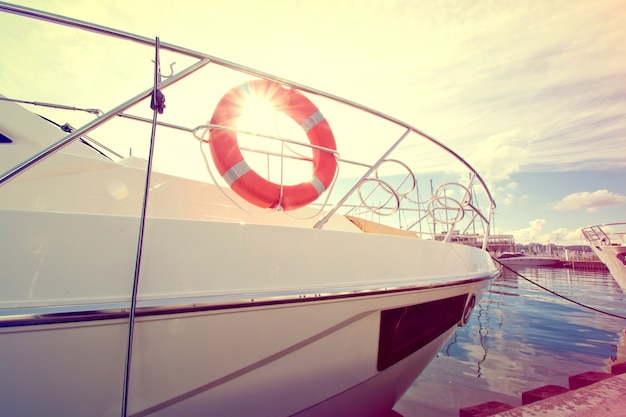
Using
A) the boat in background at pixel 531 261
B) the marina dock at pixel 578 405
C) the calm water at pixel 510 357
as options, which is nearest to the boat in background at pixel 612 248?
the calm water at pixel 510 357

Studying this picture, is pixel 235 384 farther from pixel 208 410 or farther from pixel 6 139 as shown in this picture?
pixel 6 139

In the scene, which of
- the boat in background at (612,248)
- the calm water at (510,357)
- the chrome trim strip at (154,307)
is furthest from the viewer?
the boat in background at (612,248)

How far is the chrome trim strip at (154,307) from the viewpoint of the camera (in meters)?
1.04

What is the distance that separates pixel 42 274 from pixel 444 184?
3115 mm

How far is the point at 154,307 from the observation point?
1.19 m

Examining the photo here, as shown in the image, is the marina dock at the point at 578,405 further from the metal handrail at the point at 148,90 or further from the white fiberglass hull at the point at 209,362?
the metal handrail at the point at 148,90

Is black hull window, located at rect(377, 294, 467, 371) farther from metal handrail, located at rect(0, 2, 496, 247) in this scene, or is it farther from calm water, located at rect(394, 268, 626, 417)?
calm water, located at rect(394, 268, 626, 417)

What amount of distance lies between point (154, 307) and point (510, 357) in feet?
15.5

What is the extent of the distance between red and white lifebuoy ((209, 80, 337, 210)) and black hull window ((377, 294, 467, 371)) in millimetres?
852

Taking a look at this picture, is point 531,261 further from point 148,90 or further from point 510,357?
point 148,90

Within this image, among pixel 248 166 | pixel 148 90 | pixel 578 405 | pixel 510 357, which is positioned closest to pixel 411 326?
pixel 578 405

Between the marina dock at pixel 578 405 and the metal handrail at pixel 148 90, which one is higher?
the metal handrail at pixel 148 90

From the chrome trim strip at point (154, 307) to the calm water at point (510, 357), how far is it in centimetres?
210

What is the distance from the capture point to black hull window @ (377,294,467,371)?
1.88 metres
